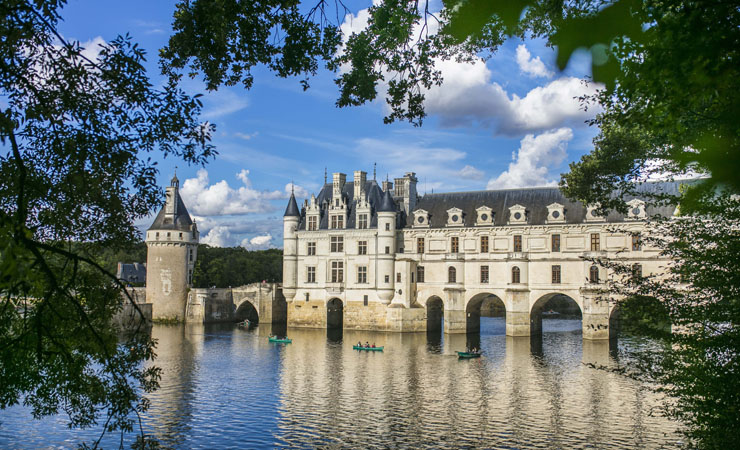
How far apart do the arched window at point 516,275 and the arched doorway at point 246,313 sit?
81.6ft

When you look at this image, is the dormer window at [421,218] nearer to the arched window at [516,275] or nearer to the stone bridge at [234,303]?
the arched window at [516,275]

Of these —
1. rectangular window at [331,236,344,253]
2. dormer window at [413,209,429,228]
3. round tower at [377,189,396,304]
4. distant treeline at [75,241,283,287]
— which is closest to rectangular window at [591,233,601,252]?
dormer window at [413,209,429,228]

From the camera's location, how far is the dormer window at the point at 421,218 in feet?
169

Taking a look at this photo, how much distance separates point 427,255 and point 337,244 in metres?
7.58

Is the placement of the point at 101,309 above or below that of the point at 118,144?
below

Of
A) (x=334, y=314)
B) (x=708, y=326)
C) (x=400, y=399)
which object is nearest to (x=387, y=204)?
(x=334, y=314)

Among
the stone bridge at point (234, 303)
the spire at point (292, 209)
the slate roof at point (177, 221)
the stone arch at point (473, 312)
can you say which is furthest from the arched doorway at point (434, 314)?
the slate roof at point (177, 221)

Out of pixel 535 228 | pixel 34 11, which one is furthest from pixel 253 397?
pixel 535 228

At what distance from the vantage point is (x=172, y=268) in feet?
192

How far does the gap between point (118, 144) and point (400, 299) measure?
4149cm

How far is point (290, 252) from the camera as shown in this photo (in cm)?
5547

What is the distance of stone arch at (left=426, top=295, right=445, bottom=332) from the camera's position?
2020 inches

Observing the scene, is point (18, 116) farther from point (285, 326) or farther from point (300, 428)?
point (285, 326)

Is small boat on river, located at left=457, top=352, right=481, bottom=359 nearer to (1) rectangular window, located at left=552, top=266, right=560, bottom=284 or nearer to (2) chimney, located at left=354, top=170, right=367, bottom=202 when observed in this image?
(1) rectangular window, located at left=552, top=266, right=560, bottom=284
